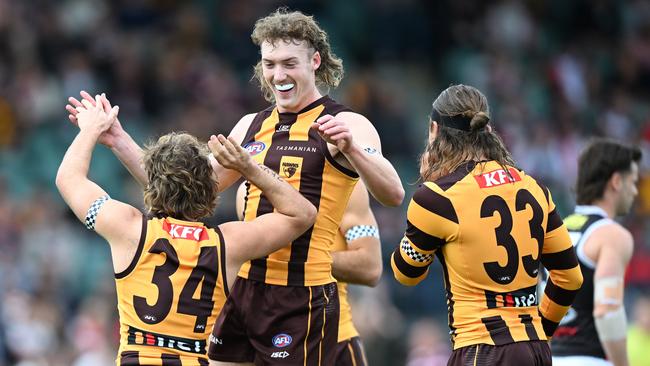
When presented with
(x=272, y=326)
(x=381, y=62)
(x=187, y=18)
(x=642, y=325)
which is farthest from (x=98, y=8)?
(x=272, y=326)

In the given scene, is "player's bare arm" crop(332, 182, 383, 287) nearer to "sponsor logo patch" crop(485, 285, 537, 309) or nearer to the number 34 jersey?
the number 34 jersey

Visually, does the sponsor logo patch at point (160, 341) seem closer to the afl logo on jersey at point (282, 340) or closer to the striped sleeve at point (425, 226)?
the afl logo on jersey at point (282, 340)

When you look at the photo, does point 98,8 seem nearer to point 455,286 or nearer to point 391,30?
point 391,30

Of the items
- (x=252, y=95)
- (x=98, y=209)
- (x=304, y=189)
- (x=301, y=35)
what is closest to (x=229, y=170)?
(x=304, y=189)

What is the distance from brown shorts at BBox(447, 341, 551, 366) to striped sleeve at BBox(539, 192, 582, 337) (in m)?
0.52

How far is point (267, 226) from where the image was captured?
596 cm

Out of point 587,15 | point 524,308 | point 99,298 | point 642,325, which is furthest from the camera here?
A: point 587,15

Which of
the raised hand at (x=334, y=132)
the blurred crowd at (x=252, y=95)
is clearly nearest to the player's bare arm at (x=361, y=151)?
the raised hand at (x=334, y=132)

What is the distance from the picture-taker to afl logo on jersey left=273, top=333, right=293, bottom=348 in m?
6.38

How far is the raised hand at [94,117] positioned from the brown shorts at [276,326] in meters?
1.19

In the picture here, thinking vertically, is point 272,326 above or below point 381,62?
below

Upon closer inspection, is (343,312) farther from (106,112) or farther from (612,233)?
(106,112)

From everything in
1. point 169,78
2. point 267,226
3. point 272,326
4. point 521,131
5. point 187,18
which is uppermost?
point 187,18

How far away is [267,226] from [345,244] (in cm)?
172
